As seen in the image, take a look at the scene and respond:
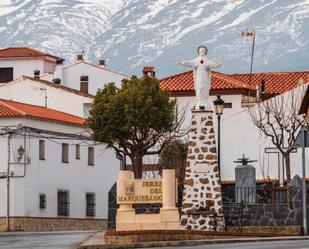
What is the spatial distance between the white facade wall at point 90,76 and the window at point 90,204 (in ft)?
68.6

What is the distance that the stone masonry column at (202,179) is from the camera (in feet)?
167

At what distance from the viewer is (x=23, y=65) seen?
118 meters

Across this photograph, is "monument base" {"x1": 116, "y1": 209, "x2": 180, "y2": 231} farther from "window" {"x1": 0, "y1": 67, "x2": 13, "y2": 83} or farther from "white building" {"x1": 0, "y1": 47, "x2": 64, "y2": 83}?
"window" {"x1": 0, "y1": 67, "x2": 13, "y2": 83}

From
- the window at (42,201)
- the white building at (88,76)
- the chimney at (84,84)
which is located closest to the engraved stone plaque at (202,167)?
the window at (42,201)

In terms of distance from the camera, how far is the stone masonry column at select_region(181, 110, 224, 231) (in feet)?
167

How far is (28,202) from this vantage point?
82.6m

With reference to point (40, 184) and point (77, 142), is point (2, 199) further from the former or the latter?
point (77, 142)

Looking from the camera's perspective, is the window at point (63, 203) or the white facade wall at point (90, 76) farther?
the white facade wall at point (90, 76)

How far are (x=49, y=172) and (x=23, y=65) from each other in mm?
33554

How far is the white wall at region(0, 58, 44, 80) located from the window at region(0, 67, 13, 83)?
312 millimetres

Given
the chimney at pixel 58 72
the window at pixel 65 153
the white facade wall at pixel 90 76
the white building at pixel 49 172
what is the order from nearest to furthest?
1. the white building at pixel 49 172
2. the window at pixel 65 153
3. the chimney at pixel 58 72
4. the white facade wall at pixel 90 76

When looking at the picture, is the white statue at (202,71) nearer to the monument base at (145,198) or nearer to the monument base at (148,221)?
the monument base at (145,198)

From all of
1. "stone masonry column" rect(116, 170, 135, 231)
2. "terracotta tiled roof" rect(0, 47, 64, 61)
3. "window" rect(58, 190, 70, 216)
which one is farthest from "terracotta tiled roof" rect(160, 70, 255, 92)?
"stone masonry column" rect(116, 170, 135, 231)

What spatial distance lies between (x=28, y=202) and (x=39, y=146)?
357 cm
